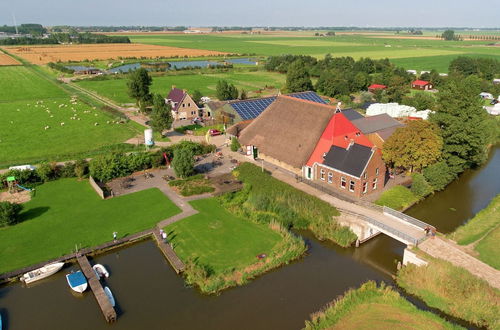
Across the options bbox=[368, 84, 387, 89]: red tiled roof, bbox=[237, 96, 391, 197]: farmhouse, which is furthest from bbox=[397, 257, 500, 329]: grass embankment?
bbox=[368, 84, 387, 89]: red tiled roof

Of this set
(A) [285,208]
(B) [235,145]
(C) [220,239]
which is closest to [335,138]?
(A) [285,208]

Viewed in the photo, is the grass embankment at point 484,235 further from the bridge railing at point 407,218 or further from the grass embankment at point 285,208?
the grass embankment at point 285,208

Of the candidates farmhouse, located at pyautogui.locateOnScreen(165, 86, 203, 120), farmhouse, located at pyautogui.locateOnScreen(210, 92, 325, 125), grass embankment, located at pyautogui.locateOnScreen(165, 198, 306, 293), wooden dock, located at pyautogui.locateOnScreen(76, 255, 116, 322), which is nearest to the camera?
wooden dock, located at pyautogui.locateOnScreen(76, 255, 116, 322)

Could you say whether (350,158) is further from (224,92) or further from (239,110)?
(224,92)

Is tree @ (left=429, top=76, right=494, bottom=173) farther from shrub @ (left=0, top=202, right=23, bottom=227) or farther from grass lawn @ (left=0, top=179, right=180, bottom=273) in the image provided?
shrub @ (left=0, top=202, right=23, bottom=227)

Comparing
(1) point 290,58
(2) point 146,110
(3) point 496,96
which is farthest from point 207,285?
(1) point 290,58

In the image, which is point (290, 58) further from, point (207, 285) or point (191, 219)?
point (207, 285)

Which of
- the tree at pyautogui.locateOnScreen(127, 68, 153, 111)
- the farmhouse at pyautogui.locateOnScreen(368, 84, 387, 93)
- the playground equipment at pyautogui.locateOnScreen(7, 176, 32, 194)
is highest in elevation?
the tree at pyautogui.locateOnScreen(127, 68, 153, 111)
